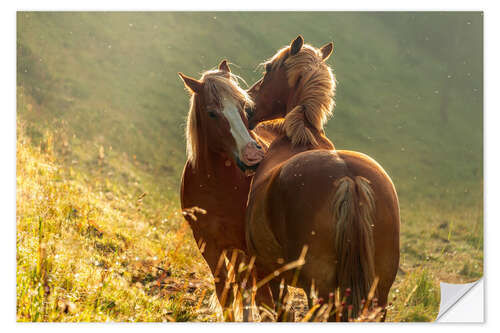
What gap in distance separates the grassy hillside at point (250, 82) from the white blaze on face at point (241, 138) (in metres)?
1.01

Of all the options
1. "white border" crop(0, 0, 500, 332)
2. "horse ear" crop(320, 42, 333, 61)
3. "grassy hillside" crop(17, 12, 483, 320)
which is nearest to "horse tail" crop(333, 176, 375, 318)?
"white border" crop(0, 0, 500, 332)

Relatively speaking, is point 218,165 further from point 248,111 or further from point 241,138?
point 248,111

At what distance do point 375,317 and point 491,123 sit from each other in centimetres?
217

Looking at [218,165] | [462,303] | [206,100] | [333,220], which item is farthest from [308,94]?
[462,303]

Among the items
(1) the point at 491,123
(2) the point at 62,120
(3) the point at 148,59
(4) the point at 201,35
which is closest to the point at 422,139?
(1) the point at 491,123

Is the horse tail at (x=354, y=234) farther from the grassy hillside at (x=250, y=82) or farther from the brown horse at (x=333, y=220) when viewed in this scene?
the grassy hillside at (x=250, y=82)

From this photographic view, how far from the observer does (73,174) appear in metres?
4.86

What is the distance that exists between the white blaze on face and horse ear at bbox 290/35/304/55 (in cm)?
69

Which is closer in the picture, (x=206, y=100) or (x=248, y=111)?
(x=206, y=100)

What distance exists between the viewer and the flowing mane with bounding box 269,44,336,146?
3086mm

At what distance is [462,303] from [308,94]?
84.1 inches

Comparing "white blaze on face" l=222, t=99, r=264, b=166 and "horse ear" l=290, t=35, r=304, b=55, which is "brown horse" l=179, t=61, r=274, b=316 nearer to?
"white blaze on face" l=222, t=99, r=264, b=166

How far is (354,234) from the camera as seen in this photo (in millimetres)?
2256
